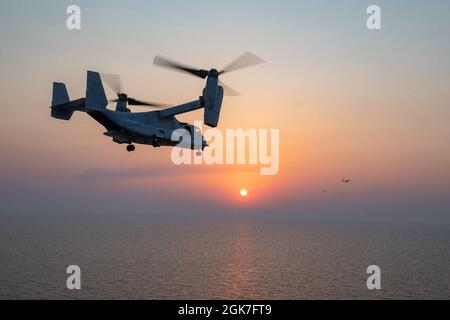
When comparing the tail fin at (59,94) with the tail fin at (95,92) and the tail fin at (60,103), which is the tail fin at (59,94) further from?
the tail fin at (95,92)

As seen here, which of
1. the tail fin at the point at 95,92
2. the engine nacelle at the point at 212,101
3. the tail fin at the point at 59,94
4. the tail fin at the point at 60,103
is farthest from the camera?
the engine nacelle at the point at 212,101

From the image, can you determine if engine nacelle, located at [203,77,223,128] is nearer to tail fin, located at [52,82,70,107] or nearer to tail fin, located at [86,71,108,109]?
Answer: tail fin, located at [86,71,108,109]

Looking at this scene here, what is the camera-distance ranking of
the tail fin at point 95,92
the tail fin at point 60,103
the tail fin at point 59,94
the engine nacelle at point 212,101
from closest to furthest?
1. the tail fin at point 60,103
2. the tail fin at point 95,92
3. the tail fin at point 59,94
4. the engine nacelle at point 212,101

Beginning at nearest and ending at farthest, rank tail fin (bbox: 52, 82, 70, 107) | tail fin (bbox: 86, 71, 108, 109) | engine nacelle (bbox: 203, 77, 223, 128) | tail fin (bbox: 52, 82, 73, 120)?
1. tail fin (bbox: 52, 82, 73, 120)
2. tail fin (bbox: 86, 71, 108, 109)
3. tail fin (bbox: 52, 82, 70, 107)
4. engine nacelle (bbox: 203, 77, 223, 128)

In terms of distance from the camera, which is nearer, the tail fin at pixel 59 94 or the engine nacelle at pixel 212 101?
the tail fin at pixel 59 94
